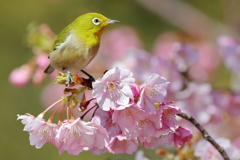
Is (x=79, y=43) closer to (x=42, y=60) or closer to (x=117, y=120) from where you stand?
(x=117, y=120)

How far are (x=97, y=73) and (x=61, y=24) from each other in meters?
2.79

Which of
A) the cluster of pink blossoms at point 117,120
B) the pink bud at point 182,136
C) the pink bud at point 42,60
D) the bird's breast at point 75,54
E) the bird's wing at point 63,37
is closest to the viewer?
the cluster of pink blossoms at point 117,120

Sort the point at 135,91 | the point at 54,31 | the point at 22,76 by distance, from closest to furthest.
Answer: the point at 135,91 < the point at 22,76 < the point at 54,31

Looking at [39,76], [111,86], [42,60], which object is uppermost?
[111,86]

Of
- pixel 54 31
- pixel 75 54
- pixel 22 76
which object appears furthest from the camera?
pixel 54 31

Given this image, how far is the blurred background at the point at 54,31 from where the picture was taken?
4410 mm

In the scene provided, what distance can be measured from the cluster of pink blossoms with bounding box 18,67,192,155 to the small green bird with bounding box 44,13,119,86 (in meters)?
0.46

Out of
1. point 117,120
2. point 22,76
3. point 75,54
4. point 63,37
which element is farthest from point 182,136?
point 22,76

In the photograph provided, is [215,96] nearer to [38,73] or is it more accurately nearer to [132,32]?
[38,73]

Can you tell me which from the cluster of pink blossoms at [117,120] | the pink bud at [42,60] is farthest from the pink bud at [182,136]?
the pink bud at [42,60]

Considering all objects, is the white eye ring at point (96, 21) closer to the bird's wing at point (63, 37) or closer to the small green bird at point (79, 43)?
the small green bird at point (79, 43)

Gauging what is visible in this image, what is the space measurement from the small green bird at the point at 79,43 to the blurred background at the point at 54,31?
77.0 inches

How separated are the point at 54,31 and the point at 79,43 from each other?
3737 mm

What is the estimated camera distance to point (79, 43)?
176 centimetres
